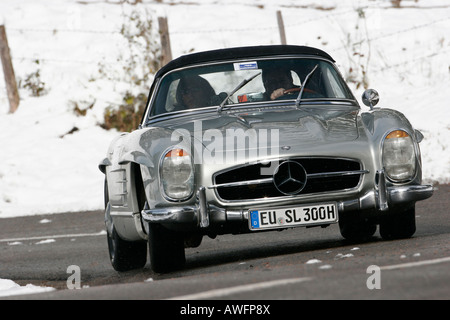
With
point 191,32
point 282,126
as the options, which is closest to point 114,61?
point 191,32

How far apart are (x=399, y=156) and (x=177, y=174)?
1.50 m

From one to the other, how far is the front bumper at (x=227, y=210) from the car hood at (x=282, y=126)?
15.8 inches

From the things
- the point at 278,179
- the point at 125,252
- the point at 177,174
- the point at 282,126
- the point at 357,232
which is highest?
the point at 282,126

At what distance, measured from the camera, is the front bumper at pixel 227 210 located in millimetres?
6203

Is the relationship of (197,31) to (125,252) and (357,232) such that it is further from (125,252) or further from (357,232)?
(125,252)

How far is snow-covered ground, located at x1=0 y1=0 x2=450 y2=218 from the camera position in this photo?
1499 centimetres

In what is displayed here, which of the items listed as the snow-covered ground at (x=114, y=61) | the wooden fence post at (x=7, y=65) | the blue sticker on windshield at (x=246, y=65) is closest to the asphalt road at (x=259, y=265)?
the blue sticker on windshield at (x=246, y=65)

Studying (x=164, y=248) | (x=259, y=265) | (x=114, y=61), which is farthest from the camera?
(x=114, y=61)

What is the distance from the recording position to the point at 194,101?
762 cm

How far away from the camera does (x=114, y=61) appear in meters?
22.1

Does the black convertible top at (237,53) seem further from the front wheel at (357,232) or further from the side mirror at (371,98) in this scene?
the front wheel at (357,232)

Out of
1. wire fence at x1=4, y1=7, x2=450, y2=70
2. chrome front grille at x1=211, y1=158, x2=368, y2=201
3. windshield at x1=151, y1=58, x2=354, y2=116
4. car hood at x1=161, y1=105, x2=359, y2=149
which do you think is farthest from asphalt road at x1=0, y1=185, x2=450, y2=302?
wire fence at x1=4, y1=7, x2=450, y2=70

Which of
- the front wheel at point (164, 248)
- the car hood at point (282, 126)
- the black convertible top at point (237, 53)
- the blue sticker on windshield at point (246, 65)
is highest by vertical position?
the black convertible top at point (237, 53)
